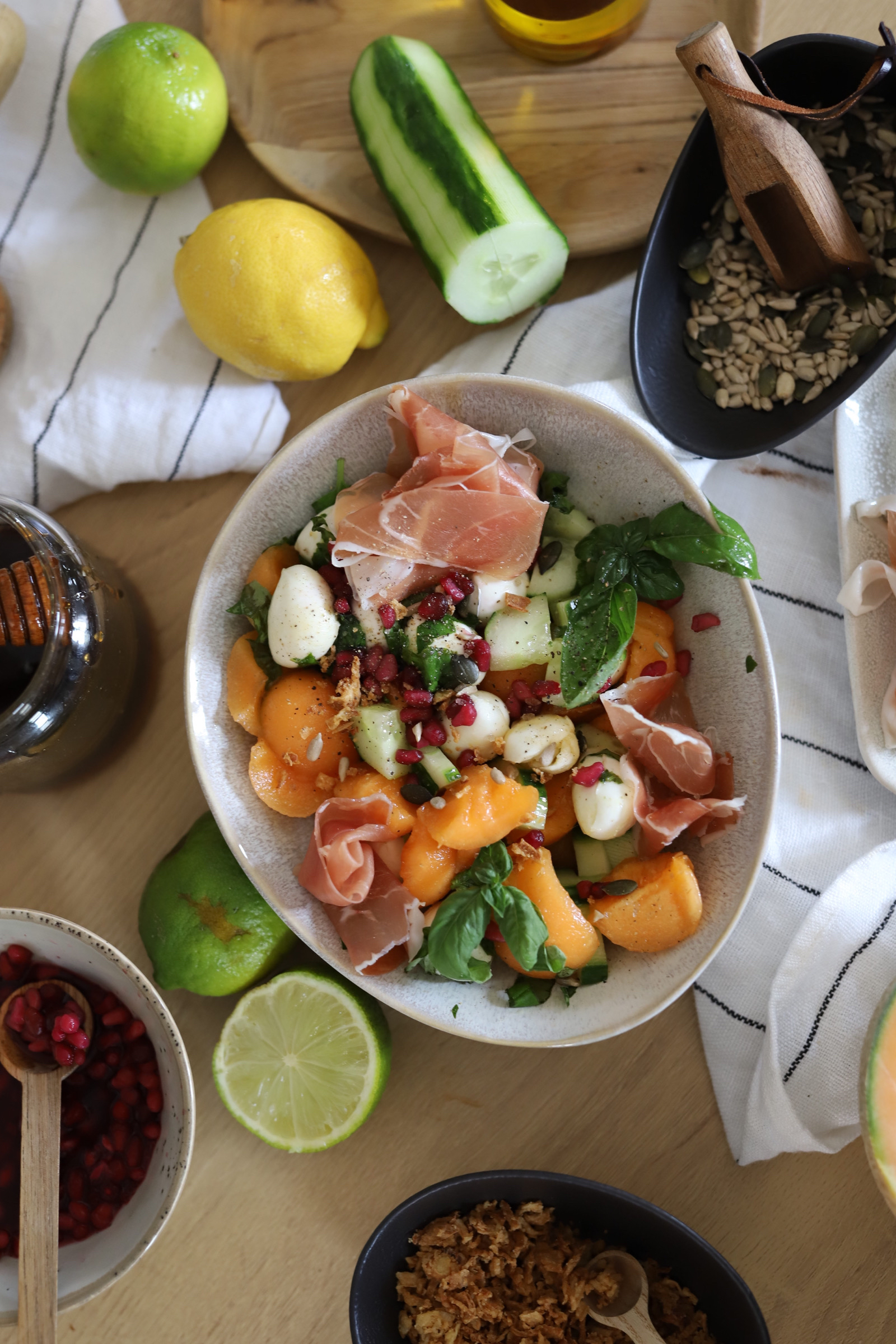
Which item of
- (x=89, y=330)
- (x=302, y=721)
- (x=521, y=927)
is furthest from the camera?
(x=89, y=330)

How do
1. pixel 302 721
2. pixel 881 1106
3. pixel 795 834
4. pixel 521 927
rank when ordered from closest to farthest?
pixel 881 1106 → pixel 521 927 → pixel 302 721 → pixel 795 834

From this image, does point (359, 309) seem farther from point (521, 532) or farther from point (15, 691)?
point (15, 691)

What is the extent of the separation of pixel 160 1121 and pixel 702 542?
107 cm

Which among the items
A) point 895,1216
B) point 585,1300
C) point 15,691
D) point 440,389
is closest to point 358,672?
point 440,389

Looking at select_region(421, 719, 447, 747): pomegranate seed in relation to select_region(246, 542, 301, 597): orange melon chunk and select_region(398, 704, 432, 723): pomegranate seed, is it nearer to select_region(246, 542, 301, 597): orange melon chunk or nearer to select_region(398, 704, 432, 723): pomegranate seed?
select_region(398, 704, 432, 723): pomegranate seed

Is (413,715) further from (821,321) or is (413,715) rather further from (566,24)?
(566,24)

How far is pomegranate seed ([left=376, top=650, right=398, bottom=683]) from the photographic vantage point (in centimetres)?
118

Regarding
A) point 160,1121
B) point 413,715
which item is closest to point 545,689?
point 413,715

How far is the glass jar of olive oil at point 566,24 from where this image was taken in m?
1.29

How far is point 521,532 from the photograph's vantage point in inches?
45.6

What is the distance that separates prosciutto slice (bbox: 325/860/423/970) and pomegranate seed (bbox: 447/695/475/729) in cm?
21

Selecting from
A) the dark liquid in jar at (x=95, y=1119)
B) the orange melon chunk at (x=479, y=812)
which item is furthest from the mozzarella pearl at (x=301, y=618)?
the dark liquid in jar at (x=95, y=1119)

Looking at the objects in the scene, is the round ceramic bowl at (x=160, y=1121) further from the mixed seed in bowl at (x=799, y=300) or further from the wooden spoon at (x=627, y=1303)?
the mixed seed in bowl at (x=799, y=300)

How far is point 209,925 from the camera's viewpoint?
49.8 inches
